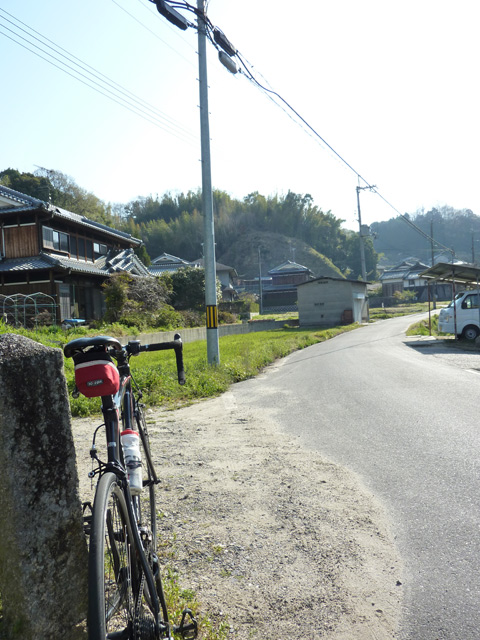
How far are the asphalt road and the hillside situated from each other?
81249 millimetres

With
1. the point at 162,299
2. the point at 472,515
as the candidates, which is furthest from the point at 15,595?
the point at 162,299

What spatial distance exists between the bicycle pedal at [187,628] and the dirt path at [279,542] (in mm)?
200

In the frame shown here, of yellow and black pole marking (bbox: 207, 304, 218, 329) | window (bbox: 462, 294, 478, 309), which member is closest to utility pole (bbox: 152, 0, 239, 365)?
yellow and black pole marking (bbox: 207, 304, 218, 329)

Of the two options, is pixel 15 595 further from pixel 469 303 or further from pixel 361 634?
pixel 469 303

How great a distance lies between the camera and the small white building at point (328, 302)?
4331cm

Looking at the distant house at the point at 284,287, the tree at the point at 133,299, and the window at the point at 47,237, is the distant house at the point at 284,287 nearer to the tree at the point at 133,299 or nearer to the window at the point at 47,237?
the tree at the point at 133,299

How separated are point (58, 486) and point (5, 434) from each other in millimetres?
277

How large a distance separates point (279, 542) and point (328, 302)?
41543mm

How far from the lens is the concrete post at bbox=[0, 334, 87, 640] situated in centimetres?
176

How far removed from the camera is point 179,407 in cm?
837

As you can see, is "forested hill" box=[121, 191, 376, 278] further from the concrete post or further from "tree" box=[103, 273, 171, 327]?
the concrete post

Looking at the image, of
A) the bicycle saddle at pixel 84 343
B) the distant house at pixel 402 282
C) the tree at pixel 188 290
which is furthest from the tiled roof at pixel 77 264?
the distant house at pixel 402 282

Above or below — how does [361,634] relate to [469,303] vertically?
below

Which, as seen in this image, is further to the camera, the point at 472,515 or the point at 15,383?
the point at 472,515
